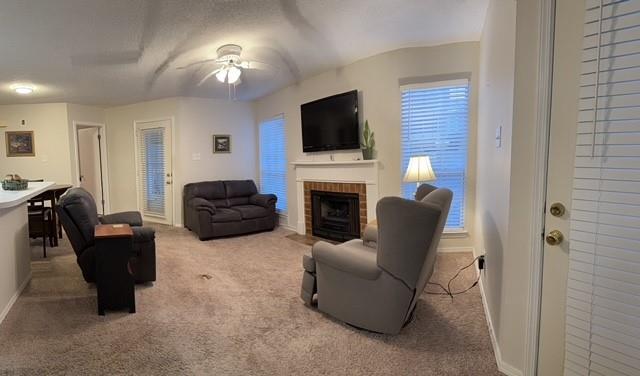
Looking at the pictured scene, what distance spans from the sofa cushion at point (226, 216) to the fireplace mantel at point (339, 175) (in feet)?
3.23

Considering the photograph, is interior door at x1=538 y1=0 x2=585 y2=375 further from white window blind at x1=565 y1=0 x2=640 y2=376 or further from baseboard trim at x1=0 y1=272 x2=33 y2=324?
baseboard trim at x1=0 y1=272 x2=33 y2=324

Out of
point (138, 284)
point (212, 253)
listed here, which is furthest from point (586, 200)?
point (212, 253)

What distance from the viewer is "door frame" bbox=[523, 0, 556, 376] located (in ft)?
5.09

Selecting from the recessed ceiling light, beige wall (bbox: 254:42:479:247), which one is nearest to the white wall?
beige wall (bbox: 254:42:479:247)

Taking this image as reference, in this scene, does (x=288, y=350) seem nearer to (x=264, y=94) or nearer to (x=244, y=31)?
(x=244, y=31)

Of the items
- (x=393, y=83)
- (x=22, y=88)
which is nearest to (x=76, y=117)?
(x=22, y=88)

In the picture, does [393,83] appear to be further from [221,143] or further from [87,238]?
[221,143]

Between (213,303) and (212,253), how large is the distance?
1.64m

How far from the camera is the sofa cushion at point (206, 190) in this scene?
5749mm

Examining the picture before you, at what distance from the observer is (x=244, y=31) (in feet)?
10.5

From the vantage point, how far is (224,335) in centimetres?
228

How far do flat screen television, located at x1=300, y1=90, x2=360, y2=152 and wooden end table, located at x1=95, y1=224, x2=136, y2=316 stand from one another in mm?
2805

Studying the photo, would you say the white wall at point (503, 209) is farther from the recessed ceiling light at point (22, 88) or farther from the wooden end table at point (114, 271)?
the recessed ceiling light at point (22, 88)

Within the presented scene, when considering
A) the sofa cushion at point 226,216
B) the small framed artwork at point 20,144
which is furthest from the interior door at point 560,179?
the small framed artwork at point 20,144
